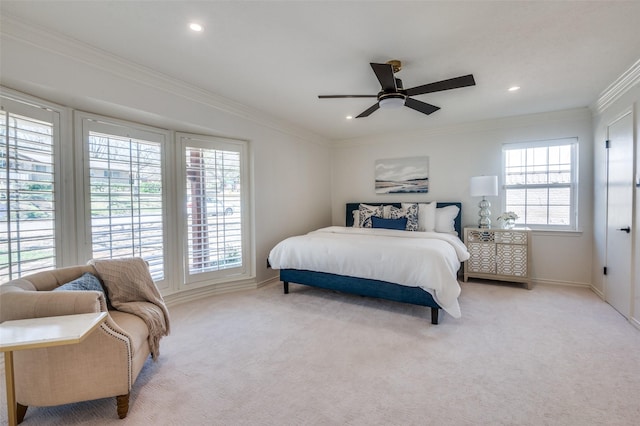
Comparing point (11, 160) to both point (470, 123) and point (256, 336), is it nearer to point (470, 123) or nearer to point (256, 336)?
point (256, 336)

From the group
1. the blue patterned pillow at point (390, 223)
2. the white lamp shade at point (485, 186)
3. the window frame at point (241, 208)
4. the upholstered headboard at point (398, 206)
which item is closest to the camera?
the window frame at point (241, 208)

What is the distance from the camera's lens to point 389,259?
9.56 feet

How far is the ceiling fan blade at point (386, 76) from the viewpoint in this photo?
6.87ft

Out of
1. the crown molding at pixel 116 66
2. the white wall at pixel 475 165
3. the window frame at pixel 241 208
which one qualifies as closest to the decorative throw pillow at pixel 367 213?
the white wall at pixel 475 165

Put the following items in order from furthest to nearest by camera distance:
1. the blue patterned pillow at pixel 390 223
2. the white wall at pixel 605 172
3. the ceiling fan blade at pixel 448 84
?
the blue patterned pillow at pixel 390 223
the white wall at pixel 605 172
the ceiling fan blade at pixel 448 84

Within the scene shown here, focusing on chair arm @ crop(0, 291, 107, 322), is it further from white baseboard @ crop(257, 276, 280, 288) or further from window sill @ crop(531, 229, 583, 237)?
window sill @ crop(531, 229, 583, 237)

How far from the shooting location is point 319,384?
1.87 meters

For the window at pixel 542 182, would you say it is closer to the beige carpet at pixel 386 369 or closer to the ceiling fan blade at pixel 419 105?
the beige carpet at pixel 386 369

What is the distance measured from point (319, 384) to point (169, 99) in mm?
3063

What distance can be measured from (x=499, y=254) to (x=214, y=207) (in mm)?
4071

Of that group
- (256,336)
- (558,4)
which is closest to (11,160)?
(256,336)

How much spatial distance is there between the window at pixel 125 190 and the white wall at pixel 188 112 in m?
0.19

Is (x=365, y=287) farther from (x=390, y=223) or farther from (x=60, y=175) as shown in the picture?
(x=60, y=175)

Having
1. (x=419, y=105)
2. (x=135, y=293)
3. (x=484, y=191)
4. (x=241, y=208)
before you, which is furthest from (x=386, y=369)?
(x=484, y=191)
